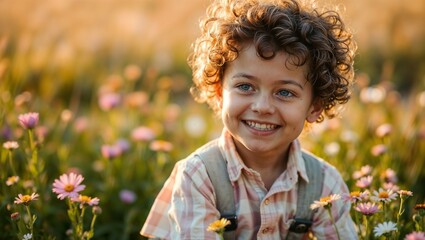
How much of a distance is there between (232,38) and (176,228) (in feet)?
2.45

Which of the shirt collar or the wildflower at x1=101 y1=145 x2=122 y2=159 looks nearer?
the shirt collar

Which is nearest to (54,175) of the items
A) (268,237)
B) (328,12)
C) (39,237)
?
(39,237)

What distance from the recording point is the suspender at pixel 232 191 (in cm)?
244

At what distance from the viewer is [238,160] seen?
2.48 meters

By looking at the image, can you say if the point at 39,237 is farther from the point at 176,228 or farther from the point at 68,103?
the point at 68,103

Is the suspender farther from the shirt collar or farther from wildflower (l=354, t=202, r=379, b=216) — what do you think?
wildflower (l=354, t=202, r=379, b=216)

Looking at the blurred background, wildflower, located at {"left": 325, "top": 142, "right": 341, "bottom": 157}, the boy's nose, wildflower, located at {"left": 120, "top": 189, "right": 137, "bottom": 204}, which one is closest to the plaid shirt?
the boy's nose

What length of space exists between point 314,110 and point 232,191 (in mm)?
489

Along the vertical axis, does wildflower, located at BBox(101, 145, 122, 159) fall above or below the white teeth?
below

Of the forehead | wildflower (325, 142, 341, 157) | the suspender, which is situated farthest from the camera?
wildflower (325, 142, 341, 157)

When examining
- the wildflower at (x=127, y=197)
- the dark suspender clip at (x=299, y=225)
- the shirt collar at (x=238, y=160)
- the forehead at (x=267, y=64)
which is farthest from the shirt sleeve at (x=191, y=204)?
the wildflower at (x=127, y=197)

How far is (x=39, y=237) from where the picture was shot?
2576 mm

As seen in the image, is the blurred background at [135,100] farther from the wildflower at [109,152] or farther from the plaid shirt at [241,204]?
the plaid shirt at [241,204]

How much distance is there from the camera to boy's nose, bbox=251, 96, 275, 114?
2.32 m
